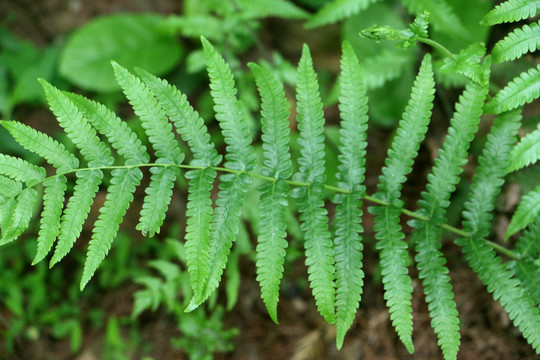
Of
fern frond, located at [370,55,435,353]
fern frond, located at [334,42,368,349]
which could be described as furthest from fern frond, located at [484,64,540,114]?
fern frond, located at [334,42,368,349]

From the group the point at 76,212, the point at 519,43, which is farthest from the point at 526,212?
the point at 76,212

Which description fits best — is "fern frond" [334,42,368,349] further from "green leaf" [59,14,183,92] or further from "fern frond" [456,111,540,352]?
"green leaf" [59,14,183,92]

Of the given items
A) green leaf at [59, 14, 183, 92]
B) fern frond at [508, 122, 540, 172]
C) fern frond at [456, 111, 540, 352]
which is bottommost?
green leaf at [59, 14, 183, 92]

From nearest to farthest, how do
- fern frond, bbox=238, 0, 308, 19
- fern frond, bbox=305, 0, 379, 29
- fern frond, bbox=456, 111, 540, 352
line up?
fern frond, bbox=456, 111, 540, 352, fern frond, bbox=305, 0, 379, 29, fern frond, bbox=238, 0, 308, 19

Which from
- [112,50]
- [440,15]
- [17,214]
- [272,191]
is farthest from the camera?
[112,50]

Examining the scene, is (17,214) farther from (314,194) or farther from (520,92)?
(520,92)

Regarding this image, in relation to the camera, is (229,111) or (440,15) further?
(440,15)

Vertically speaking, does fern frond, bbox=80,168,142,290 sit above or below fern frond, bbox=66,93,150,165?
below
